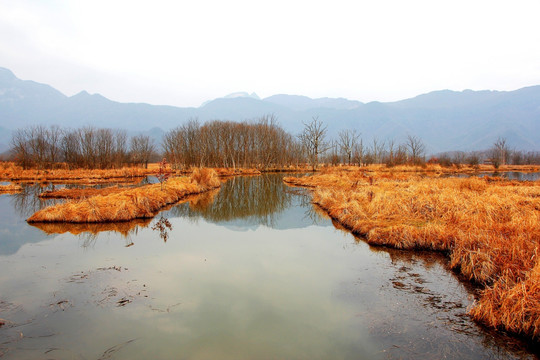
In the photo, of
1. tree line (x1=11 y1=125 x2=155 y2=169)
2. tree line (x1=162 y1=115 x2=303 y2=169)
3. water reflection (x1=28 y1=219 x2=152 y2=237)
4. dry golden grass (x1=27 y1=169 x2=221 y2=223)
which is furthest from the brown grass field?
tree line (x1=11 y1=125 x2=155 y2=169)

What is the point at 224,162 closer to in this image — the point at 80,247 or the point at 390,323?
the point at 80,247

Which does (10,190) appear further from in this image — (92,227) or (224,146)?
(224,146)

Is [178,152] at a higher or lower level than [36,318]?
higher

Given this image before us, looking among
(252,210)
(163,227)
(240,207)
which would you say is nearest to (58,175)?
(240,207)

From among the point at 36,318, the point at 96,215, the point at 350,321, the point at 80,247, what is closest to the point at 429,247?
the point at 350,321

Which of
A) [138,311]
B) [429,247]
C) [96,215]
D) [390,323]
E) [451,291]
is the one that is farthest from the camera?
[96,215]

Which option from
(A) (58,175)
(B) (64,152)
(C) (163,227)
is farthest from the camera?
(B) (64,152)

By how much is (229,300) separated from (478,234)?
7.43 metres

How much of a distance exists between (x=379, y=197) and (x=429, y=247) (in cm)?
473

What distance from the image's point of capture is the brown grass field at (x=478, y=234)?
5.42m

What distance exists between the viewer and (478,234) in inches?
348

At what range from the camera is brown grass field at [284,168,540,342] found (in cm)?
542

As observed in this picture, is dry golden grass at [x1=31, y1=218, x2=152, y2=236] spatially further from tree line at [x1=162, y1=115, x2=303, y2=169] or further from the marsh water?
tree line at [x1=162, y1=115, x2=303, y2=169]

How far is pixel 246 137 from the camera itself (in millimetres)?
51125
